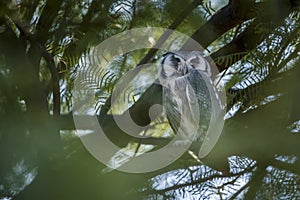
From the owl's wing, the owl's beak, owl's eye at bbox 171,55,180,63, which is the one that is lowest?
the owl's wing

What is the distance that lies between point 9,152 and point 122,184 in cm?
19

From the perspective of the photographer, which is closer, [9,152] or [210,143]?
[210,143]

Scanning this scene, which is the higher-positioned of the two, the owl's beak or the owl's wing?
the owl's beak

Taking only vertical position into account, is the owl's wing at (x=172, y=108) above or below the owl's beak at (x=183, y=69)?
below

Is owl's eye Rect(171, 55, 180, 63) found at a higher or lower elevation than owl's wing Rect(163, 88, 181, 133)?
higher

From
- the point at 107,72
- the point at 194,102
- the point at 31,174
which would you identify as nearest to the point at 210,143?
the point at 194,102

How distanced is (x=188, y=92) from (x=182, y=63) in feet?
0.13

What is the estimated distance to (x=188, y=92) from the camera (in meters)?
0.67

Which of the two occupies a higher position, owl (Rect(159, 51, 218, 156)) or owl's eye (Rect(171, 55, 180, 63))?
owl's eye (Rect(171, 55, 180, 63))

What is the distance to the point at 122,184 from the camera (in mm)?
708

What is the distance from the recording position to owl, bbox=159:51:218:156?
2.18 ft

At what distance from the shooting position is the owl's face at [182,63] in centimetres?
66

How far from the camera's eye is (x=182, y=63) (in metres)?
0.67

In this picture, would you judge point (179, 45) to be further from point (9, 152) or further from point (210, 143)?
point (9, 152)
